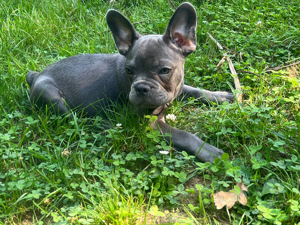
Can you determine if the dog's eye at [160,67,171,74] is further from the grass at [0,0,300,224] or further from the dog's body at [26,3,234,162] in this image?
the grass at [0,0,300,224]

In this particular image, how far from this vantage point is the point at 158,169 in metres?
3.66

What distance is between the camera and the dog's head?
4082mm

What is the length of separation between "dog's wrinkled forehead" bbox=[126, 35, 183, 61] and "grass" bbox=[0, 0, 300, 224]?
830 mm

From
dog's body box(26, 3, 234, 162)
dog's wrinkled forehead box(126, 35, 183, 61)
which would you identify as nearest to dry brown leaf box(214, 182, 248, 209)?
dog's body box(26, 3, 234, 162)

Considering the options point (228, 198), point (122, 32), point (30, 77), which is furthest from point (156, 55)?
point (30, 77)

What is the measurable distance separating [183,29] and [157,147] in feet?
5.50

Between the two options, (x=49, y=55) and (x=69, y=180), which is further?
(x=49, y=55)

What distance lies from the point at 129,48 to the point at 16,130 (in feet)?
6.38

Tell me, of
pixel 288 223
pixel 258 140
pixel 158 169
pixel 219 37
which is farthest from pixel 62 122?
pixel 219 37

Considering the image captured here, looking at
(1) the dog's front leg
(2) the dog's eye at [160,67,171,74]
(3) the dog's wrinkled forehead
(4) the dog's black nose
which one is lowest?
(1) the dog's front leg

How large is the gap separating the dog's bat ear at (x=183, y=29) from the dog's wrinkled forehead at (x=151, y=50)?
13 cm

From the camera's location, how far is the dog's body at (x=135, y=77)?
13.4 feet

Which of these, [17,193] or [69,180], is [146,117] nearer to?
[69,180]

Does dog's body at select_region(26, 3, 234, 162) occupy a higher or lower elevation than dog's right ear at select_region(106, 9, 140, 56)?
lower
